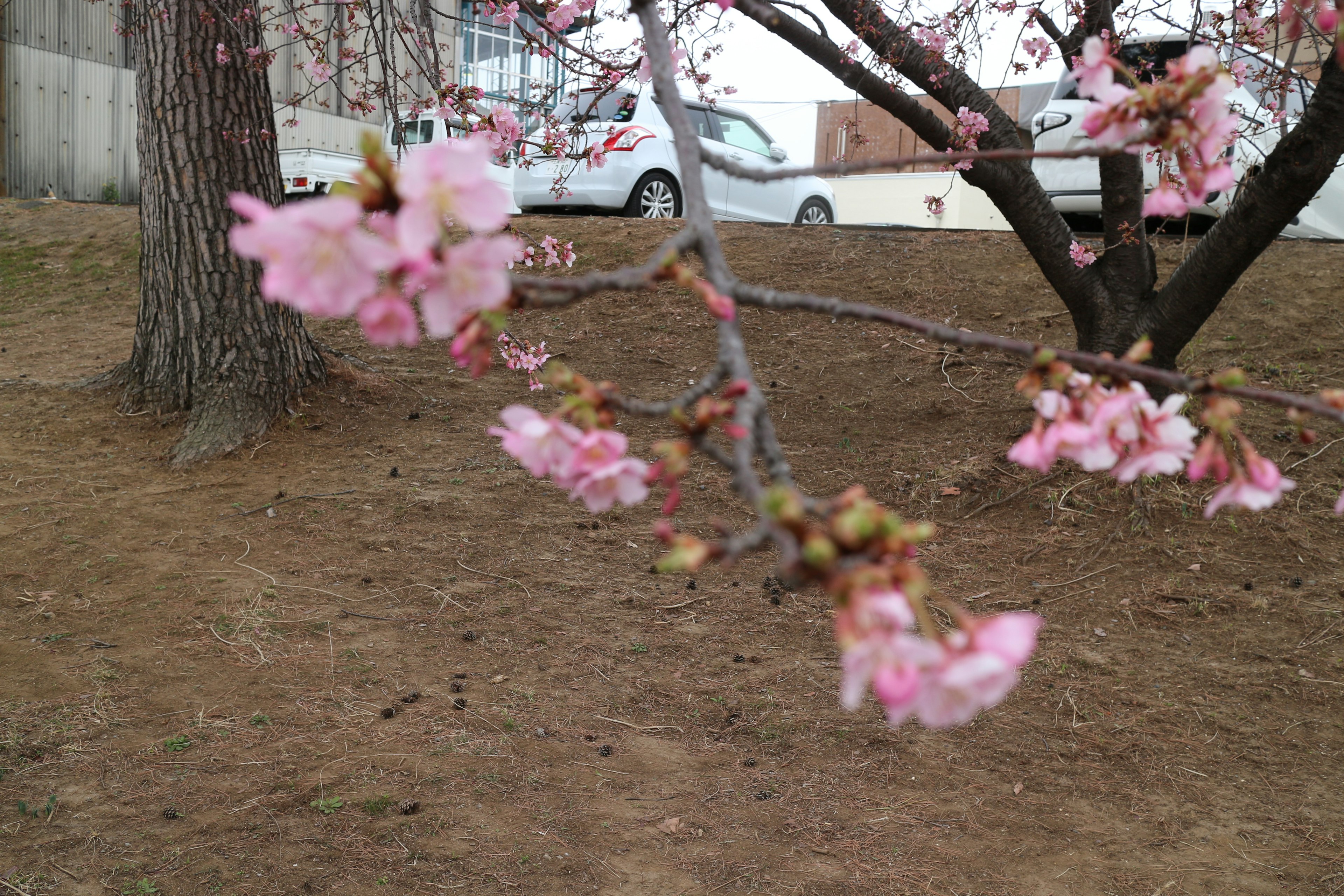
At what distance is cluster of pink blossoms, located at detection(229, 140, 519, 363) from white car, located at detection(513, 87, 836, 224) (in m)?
6.95

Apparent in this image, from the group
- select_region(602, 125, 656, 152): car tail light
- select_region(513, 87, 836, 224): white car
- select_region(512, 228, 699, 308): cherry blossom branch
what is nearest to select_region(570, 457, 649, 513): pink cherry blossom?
select_region(512, 228, 699, 308): cherry blossom branch

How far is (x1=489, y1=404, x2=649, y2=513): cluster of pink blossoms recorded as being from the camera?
33.0 inches

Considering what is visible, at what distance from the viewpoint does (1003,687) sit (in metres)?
0.61

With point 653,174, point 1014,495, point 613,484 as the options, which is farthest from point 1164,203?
point 653,174

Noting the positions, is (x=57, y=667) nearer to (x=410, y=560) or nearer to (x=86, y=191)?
(x=410, y=560)

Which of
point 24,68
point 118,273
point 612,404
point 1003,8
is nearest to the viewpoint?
point 612,404

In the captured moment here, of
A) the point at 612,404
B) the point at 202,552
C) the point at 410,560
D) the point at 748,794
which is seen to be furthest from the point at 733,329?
the point at 202,552

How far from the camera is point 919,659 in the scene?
1.86ft

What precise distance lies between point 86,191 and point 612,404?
47.7ft

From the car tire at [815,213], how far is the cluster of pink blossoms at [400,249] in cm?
919

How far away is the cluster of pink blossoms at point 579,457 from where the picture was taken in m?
0.84

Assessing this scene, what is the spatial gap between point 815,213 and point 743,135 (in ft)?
3.89

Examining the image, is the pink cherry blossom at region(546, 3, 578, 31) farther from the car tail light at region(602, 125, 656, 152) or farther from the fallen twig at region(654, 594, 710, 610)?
the car tail light at region(602, 125, 656, 152)

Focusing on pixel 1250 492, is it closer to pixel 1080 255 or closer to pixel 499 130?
pixel 499 130
